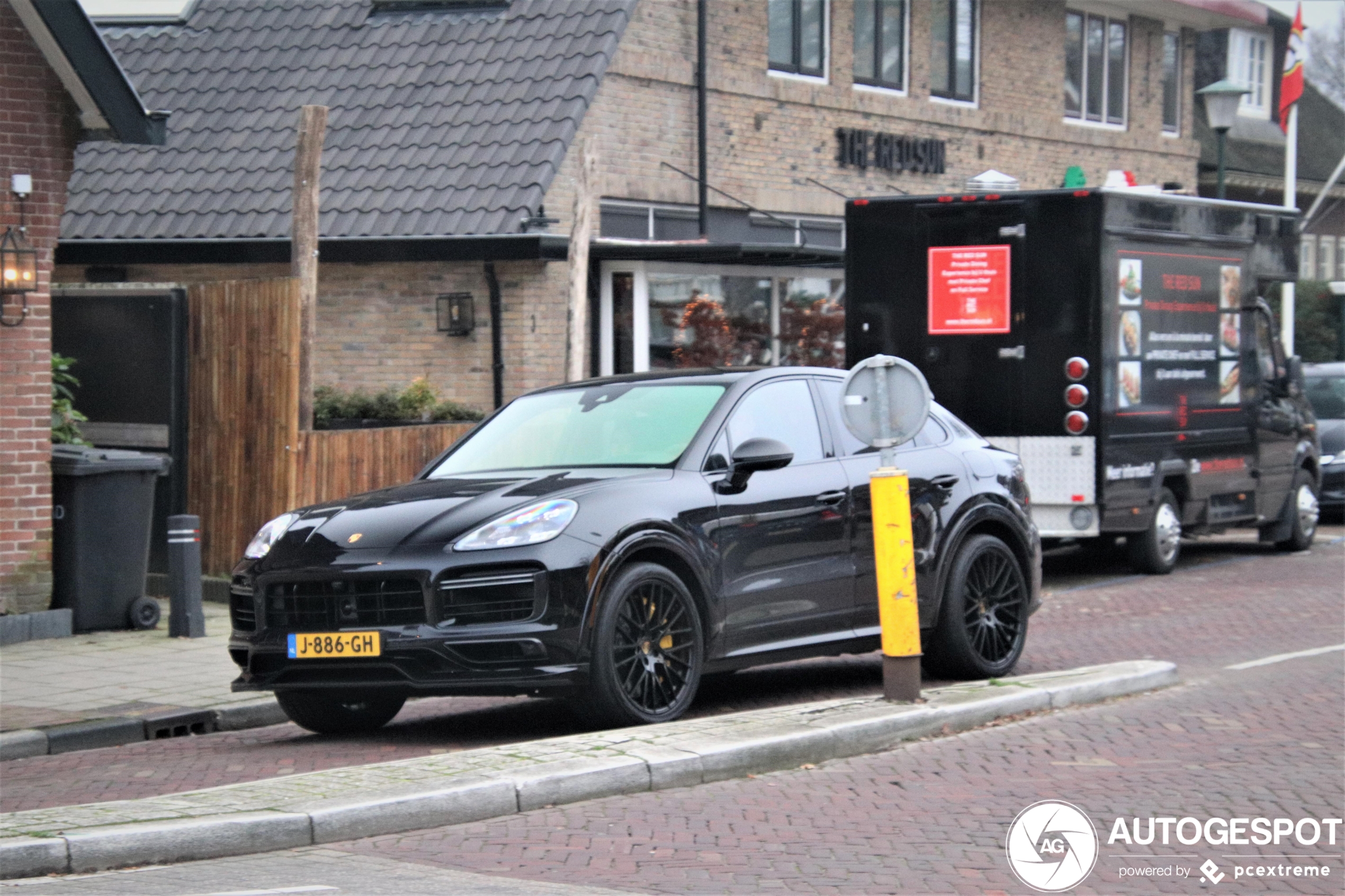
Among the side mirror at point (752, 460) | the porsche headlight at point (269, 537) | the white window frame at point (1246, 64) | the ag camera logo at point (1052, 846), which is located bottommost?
the ag camera logo at point (1052, 846)

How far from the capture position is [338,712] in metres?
8.80

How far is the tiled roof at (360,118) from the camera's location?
729 inches

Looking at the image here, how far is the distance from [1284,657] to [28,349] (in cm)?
831

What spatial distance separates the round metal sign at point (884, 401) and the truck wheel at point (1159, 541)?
7718mm

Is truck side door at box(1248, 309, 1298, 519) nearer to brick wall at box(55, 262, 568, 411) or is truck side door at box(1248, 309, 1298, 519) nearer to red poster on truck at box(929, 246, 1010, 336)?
red poster on truck at box(929, 246, 1010, 336)

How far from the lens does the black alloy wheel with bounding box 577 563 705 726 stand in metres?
7.91

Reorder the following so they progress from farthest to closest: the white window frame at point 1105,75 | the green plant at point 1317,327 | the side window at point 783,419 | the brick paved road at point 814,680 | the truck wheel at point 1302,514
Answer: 1. the green plant at point 1317,327
2. the white window frame at point 1105,75
3. the truck wheel at point 1302,514
4. the side window at point 783,419
5. the brick paved road at point 814,680

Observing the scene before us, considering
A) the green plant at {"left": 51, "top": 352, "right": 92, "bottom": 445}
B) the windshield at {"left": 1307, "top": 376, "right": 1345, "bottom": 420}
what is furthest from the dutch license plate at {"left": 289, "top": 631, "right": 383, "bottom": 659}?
the windshield at {"left": 1307, "top": 376, "right": 1345, "bottom": 420}

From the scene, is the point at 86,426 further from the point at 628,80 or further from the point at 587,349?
the point at 628,80

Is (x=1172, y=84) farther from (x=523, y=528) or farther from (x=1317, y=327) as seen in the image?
(x=523, y=528)

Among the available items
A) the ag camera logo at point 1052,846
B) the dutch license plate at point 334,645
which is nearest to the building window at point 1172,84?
the dutch license plate at point 334,645

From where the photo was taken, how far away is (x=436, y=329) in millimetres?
18719

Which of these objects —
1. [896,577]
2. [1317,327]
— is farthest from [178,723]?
[1317,327]

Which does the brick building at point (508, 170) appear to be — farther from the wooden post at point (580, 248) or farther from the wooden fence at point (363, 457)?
the wooden fence at point (363, 457)
